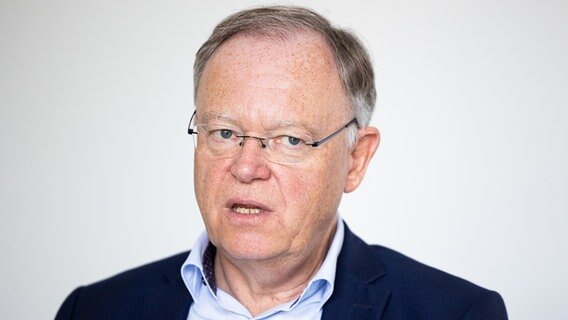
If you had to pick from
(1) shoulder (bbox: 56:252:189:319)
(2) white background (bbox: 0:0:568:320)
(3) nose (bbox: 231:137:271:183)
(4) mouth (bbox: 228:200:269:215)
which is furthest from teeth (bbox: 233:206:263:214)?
(2) white background (bbox: 0:0:568:320)

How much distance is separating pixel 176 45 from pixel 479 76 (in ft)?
5.43

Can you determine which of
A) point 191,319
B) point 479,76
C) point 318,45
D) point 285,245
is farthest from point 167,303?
point 479,76

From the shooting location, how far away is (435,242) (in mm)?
4617

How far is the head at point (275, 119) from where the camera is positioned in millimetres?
2980

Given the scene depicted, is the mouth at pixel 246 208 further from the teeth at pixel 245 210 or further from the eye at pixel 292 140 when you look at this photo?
the eye at pixel 292 140

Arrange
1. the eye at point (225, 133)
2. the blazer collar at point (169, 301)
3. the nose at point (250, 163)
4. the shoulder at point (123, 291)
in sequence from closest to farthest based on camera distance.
Answer: the nose at point (250, 163) < the eye at point (225, 133) < the blazer collar at point (169, 301) < the shoulder at point (123, 291)

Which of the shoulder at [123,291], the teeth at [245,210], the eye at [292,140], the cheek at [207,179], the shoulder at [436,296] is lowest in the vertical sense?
the shoulder at [123,291]

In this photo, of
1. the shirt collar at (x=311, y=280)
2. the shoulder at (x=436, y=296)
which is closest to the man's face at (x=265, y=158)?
the shirt collar at (x=311, y=280)

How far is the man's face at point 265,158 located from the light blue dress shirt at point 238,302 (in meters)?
0.13

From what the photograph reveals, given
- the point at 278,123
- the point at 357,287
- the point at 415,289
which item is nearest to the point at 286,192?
the point at 278,123

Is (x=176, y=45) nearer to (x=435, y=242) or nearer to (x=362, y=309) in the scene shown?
(x=435, y=242)

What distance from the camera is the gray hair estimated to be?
124 inches

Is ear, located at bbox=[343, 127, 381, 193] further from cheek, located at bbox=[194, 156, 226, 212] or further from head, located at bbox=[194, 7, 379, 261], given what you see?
cheek, located at bbox=[194, 156, 226, 212]

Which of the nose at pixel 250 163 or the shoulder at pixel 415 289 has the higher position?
the nose at pixel 250 163
